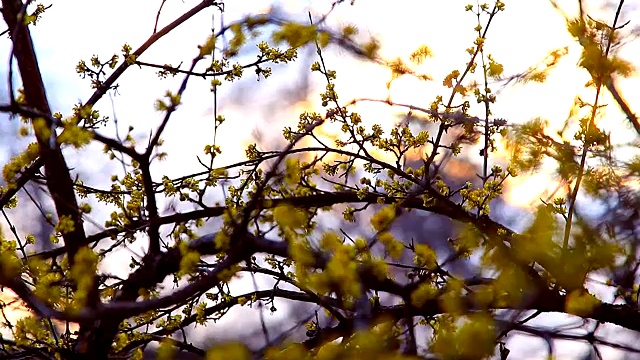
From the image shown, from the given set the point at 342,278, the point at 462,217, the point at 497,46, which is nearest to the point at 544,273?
the point at 462,217

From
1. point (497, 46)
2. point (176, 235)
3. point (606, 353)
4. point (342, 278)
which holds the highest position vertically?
point (497, 46)

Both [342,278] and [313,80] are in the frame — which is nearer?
[342,278]

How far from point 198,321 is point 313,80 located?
77 cm

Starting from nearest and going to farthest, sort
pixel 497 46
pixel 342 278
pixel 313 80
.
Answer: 1. pixel 342 278
2. pixel 497 46
3. pixel 313 80

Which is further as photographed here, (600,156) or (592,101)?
(592,101)

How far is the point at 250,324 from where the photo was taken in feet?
5.18

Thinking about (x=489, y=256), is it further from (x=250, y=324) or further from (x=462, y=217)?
(x=250, y=324)

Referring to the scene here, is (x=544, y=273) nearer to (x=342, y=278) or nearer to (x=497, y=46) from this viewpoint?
(x=342, y=278)

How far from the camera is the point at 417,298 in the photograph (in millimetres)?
638

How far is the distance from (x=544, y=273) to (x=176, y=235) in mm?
474

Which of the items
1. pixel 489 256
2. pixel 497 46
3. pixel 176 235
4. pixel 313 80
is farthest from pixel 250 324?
pixel 489 256

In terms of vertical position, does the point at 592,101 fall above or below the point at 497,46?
below

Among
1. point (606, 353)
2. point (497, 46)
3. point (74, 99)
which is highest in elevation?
point (74, 99)

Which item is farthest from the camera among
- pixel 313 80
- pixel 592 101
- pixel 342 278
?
pixel 313 80
